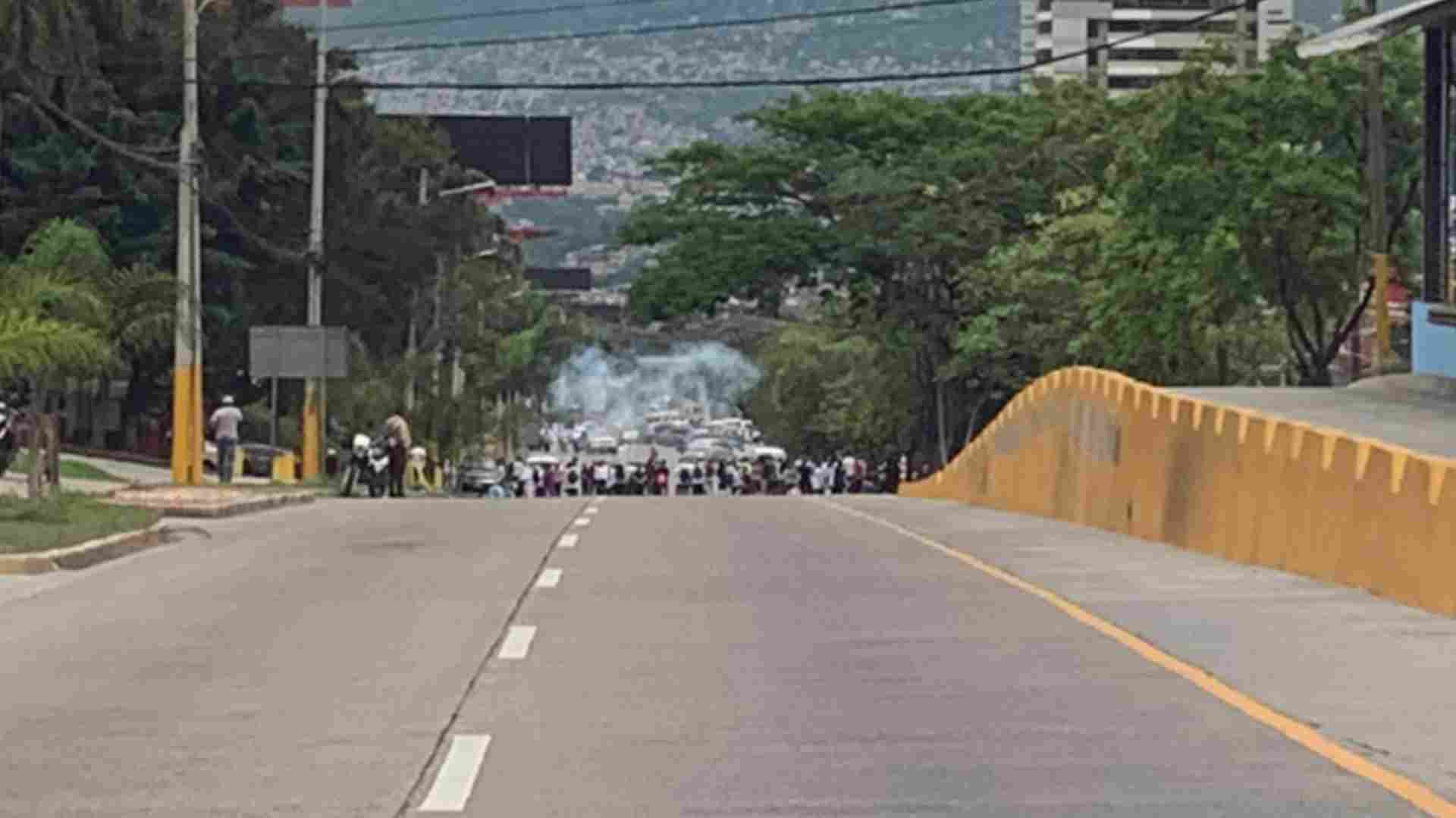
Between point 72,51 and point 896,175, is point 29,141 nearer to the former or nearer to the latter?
point 72,51

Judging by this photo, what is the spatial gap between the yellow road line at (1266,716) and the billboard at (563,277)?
157 meters

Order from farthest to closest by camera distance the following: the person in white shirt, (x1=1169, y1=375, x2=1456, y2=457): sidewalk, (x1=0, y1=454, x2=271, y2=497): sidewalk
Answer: the person in white shirt, (x1=0, y1=454, x2=271, y2=497): sidewalk, (x1=1169, y1=375, x2=1456, y2=457): sidewalk

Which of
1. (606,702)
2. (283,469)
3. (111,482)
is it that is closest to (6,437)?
(111,482)

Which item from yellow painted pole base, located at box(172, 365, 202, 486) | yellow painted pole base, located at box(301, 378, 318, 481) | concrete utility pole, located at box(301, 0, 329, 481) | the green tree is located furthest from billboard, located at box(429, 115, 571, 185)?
yellow painted pole base, located at box(172, 365, 202, 486)

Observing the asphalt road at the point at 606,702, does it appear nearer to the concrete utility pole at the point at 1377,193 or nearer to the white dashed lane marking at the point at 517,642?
the white dashed lane marking at the point at 517,642

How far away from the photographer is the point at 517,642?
15781 mm

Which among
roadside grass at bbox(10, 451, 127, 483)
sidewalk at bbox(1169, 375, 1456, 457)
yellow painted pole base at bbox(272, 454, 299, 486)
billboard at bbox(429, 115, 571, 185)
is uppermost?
billboard at bbox(429, 115, 571, 185)

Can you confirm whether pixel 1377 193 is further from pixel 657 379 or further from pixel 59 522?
pixel 657 379

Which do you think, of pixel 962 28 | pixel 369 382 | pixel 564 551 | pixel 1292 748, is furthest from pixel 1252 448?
pixel 962 28

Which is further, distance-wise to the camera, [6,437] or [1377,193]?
[1377,193]

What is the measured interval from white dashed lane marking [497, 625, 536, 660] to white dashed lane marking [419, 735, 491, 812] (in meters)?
3.15

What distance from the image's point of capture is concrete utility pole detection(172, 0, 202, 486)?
41.5 m

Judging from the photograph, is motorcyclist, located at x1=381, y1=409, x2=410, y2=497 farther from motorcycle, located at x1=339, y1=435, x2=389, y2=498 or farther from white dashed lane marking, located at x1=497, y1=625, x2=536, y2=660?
white dashed lane marking, located at x1=497, y1=625, x2=536, y2=660

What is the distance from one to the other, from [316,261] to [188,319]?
14.4 m
